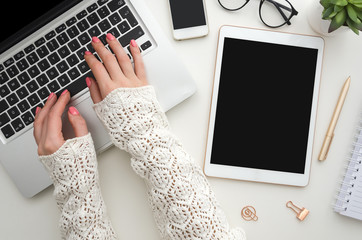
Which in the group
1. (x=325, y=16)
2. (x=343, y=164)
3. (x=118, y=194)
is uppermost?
(x=325, y=16)

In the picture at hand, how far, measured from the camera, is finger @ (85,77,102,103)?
1.97 feet

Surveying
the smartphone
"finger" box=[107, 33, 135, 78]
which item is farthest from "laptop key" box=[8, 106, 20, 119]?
the smartphone

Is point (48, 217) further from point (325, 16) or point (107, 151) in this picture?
point (325, 16)

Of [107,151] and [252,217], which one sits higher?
[107,151]

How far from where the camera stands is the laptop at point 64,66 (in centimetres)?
62

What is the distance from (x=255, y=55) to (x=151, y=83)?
221 millimetres

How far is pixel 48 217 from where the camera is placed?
0.66 meters

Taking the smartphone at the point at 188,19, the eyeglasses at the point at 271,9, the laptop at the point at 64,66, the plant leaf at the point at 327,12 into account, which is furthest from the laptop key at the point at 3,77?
the plant leaf at the point at 327,12

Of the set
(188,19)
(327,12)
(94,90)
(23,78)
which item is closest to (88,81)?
(94,90)

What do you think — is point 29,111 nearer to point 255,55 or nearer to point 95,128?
point 95,128

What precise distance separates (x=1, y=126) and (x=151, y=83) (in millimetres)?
300

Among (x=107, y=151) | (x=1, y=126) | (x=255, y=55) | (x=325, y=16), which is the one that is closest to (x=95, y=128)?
(x=107, y=151)

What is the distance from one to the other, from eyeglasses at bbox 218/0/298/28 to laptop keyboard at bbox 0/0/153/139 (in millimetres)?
195

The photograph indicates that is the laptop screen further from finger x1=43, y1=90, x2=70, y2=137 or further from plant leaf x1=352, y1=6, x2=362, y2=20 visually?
plant leaf x1=352, y1=6, x2=362, y2=20
